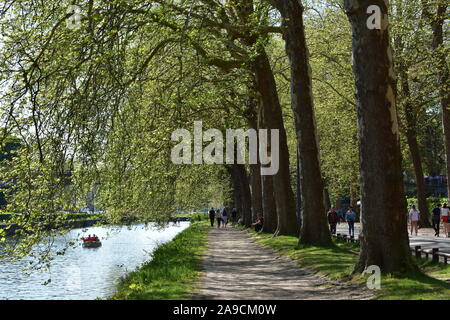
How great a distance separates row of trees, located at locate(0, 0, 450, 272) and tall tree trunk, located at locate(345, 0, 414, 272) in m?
0.02

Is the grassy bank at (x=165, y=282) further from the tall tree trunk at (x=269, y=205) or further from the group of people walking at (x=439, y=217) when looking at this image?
the group of people walking at (x=439, y=217)

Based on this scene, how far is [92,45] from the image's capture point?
13.5m

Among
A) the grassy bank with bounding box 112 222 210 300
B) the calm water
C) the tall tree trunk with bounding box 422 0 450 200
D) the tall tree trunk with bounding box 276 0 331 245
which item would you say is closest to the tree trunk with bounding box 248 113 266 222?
the calm water

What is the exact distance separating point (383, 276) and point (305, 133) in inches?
361

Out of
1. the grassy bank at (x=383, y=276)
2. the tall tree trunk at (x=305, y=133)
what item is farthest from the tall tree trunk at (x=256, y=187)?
the tall tree trunk at (x=305, y=133)

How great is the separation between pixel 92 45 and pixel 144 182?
9983 millimetres

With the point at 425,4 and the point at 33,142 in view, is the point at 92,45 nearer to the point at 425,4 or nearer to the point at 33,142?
the point at 33,142

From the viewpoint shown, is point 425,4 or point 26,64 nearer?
point 26,64

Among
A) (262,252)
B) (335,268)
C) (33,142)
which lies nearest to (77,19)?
(33,142)

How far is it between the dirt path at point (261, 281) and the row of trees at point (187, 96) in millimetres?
1397

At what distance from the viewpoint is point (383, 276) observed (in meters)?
12.9

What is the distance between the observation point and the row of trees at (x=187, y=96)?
1348 centimetres
